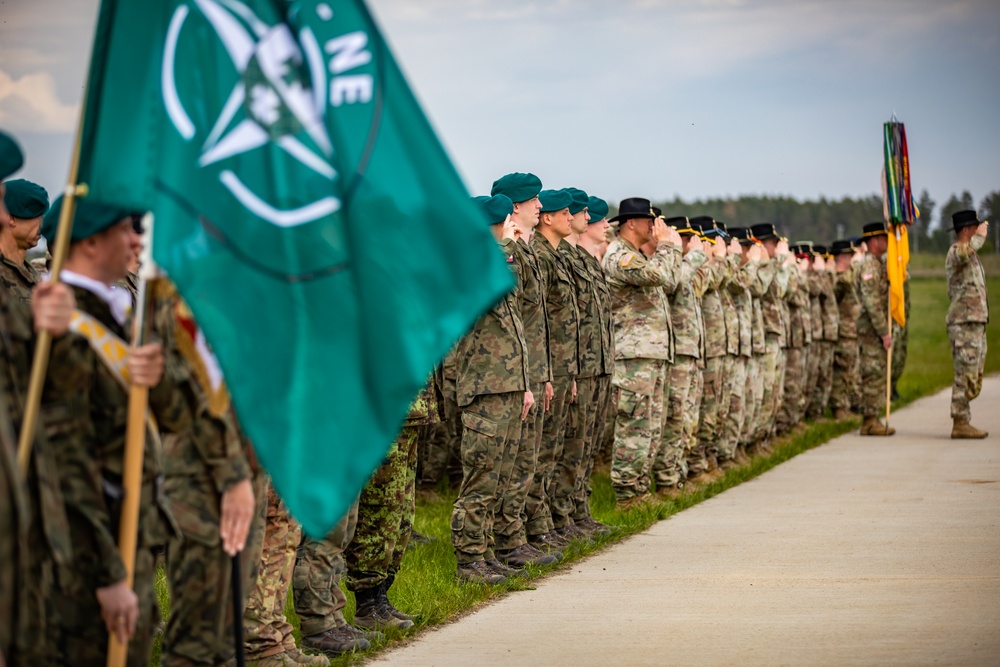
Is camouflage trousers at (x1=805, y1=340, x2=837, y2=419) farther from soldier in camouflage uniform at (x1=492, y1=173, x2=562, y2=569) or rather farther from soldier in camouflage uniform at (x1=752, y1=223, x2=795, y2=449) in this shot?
soldier in camouflage uniform at (x1=492, y1=173, x2=562, y2=569)

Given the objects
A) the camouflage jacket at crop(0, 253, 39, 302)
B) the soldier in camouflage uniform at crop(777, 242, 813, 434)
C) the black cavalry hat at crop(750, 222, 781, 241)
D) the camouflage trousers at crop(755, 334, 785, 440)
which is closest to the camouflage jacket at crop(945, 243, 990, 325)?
the soldier in camouflage uniform at crop(777, 242, 813, 434)

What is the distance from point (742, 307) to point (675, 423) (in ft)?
9.41

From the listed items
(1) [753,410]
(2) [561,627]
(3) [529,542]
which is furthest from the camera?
(1) [753,410]

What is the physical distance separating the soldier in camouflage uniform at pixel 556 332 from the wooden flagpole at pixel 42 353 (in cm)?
577

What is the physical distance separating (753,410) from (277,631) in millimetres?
9739

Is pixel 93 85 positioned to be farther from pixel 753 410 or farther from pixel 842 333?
pixel 842 333

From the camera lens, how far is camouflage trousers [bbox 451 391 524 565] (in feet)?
26.9

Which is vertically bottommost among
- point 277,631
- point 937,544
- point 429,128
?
point 937,544

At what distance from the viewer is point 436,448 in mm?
12281

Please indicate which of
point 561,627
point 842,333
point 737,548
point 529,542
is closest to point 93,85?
point 561,627

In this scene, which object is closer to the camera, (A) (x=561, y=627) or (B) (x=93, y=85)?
(B) (x=93, y=85)

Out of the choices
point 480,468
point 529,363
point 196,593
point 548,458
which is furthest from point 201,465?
point 548,458

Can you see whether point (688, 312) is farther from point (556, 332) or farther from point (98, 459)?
point (98, 459)

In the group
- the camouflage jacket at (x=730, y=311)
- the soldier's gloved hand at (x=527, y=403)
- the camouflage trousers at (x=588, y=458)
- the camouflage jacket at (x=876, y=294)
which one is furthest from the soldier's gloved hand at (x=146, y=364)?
the camouflage jacket at (x=876, y=294)
